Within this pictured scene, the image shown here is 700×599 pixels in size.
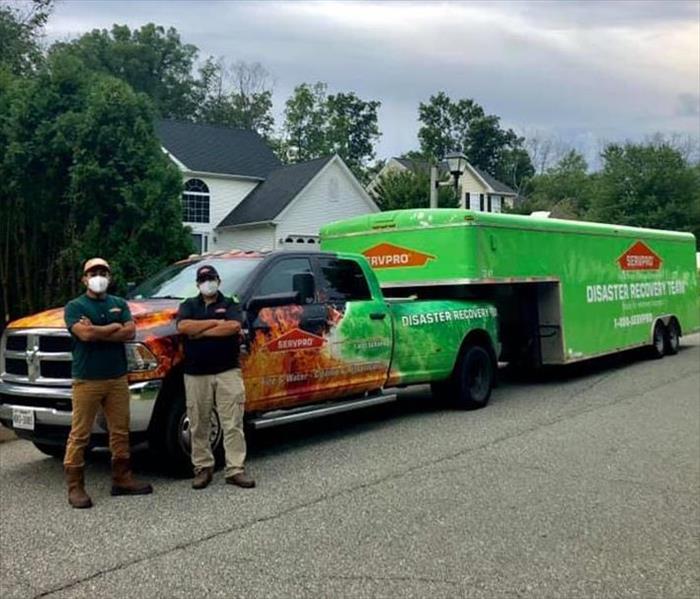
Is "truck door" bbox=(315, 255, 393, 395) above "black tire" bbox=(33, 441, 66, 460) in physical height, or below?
above

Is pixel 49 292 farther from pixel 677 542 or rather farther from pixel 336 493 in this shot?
pixel 677 542

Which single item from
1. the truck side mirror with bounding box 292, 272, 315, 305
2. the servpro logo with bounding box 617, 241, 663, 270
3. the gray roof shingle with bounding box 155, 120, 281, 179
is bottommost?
the truck side mirror with bounding box 292, 272, 315, 305

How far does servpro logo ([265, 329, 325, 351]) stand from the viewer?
7477 mm

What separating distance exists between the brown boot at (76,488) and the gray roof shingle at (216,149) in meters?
27.1

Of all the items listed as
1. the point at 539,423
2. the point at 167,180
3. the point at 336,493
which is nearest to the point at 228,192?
the point at 167,180

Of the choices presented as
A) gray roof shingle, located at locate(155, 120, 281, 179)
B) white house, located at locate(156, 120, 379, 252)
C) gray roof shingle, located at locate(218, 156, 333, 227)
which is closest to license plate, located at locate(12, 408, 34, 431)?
white house, located at locate(156, 120, 379, 252)

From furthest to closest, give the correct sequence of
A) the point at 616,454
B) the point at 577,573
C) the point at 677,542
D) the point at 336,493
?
the point at 616,454 → the point at 336,493 → the point at 677,542 → the point at 577,573

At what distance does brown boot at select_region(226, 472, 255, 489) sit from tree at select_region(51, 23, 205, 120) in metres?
61.7

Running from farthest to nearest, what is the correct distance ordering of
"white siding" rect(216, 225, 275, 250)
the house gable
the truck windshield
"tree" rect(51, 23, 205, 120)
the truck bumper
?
1. "tree" rect(51, 23, 205, 120)
2. the house gable
3. "white siding" rect(216, 225, 275, 250)
4. the truck windshield
5. the truck bumper

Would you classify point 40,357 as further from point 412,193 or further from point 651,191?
point 651,191

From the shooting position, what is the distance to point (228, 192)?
33156mm

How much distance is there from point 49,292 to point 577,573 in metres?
10.9

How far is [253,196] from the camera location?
33281 millimetres

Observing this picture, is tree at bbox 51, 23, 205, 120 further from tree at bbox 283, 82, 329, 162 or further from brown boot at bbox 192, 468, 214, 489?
brown boot at bbox 192, 468, 214, 489
